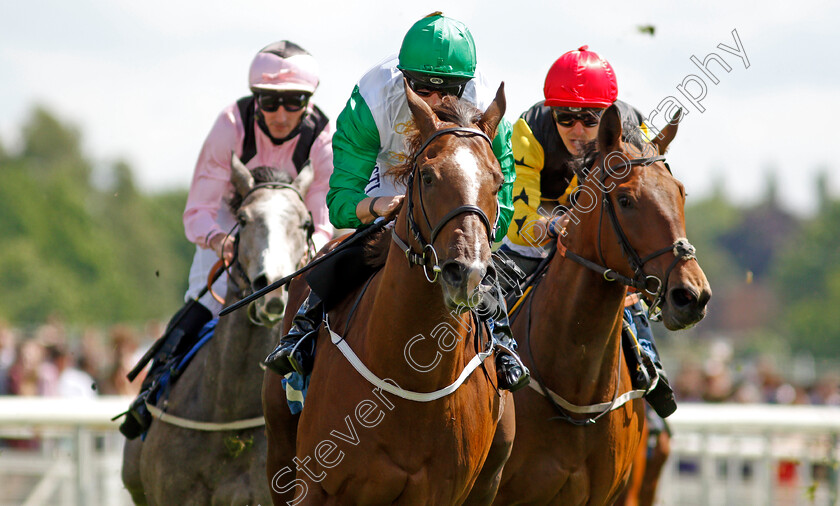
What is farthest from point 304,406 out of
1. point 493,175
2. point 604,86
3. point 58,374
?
point 58,374

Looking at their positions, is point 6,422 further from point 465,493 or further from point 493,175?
point 493,175

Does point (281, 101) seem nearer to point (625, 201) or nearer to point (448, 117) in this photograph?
point (625, 201)

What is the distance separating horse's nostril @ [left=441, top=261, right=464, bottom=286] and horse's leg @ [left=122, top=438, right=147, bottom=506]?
337 cm

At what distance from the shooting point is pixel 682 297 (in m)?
4.61

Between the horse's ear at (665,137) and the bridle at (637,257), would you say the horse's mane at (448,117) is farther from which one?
the horse's ear at (665,137)

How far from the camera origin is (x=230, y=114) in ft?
21.7

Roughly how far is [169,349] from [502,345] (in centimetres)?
241

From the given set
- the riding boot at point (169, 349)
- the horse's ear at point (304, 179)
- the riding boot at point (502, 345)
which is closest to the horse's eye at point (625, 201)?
the riding boot at point (502, 345)

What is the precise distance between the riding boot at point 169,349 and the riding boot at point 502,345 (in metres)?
2.27

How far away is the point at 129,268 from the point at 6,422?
7339cm

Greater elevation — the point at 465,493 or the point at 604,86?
the point at 604,86

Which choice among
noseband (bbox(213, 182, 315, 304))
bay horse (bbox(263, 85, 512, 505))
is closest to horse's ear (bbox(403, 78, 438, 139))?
bay horse (bbox(263, 85, 512, 505))

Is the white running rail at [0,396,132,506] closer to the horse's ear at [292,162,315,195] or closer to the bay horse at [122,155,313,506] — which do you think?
the bay horse at [122,155,313,506]

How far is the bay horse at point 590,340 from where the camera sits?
493cm
